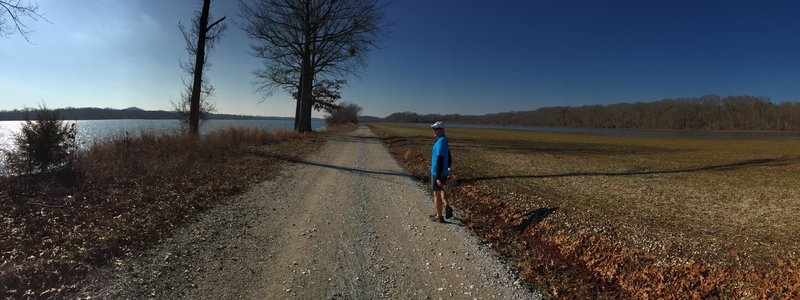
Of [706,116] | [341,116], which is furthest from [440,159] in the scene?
[706,116]

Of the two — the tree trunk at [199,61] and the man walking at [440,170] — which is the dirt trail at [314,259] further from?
the tree trunk at [199,61]

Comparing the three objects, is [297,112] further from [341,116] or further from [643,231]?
[341,116]

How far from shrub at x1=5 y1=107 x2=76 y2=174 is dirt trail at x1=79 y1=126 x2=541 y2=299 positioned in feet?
14.6

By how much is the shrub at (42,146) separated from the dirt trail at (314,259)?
14.6 feet

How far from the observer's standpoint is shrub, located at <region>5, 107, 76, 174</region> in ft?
25.5

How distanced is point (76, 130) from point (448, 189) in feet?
29.8

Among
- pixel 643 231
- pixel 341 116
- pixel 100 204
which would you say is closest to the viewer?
pixel 643 231

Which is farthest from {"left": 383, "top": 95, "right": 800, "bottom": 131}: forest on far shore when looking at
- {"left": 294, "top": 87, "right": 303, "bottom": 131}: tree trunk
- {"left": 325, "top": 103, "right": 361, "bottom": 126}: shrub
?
{"left": 294, "top": 87, "right": 303, "bottom": 131}: tree trunk

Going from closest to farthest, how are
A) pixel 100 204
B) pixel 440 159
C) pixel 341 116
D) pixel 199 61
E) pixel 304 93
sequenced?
pixel 100 204, pixel 440 159, pixel 199 61, pixel 304 93, pixel 341 116

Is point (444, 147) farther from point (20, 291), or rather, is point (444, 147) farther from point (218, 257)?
point (20, 291)


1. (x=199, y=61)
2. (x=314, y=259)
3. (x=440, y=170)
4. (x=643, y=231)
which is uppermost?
(x=199, y=61)

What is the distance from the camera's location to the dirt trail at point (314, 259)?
12.5 feet

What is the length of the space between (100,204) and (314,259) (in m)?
4.34

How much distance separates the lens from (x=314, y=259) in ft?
15.2
